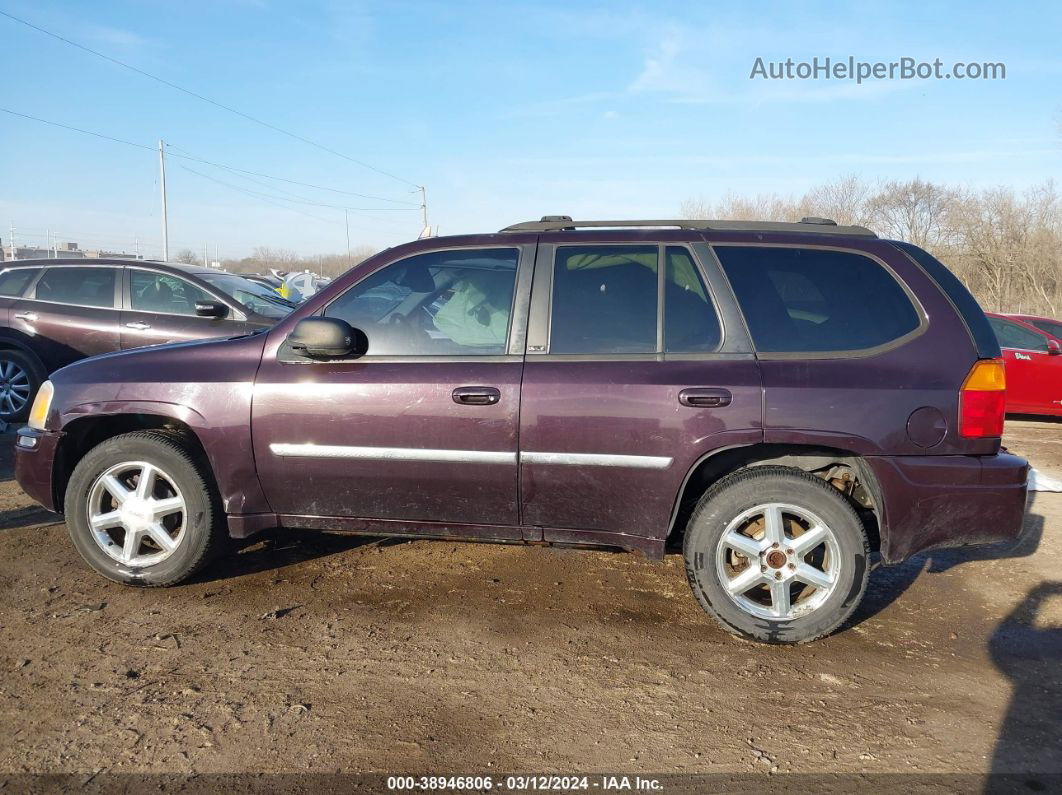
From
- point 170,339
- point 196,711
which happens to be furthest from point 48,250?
point 196,711

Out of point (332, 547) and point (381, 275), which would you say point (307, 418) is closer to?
point (381, 275)

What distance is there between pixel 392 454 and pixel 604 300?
4.08ft

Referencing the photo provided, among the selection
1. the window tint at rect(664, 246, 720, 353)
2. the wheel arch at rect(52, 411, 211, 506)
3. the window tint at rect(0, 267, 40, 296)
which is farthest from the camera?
the window tint at rect(0, 267, 40, 296)

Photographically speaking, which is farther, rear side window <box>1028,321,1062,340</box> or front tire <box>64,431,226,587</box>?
rear side window <box>1028,321,1062,340</box>

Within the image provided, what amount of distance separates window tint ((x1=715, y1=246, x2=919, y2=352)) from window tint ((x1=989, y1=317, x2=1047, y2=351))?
690 centimetres

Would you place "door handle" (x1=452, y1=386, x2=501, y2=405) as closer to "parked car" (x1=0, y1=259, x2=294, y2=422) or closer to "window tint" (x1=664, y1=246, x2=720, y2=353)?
"window tint" (x1=664, y1=246, x2=720, y2=353)

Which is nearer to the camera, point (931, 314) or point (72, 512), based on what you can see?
point (931, 314)

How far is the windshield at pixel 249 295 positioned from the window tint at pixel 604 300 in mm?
5328

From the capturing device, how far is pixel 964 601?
13.6 feet

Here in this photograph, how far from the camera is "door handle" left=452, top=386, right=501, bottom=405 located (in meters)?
3.62

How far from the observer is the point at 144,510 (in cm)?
397

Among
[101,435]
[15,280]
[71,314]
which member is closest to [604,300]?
[101,435]

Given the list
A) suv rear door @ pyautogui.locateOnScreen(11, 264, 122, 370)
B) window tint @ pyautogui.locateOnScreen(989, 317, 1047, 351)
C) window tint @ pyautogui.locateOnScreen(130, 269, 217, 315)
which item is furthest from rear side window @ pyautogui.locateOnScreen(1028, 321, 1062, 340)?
suv rear door @ pyautogui.locateOnScreen(11, 264, 122, 370)

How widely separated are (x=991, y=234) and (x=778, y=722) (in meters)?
31.9
